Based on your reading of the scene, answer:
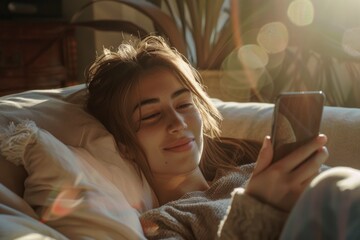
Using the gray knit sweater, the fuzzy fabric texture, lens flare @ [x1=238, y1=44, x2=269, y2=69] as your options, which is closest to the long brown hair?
the gray knit sweater

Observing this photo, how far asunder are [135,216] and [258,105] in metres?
0.66

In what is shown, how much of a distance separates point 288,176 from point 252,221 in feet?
0.31

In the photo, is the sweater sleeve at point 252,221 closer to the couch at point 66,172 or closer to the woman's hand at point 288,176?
the woman's hand at point 288,176

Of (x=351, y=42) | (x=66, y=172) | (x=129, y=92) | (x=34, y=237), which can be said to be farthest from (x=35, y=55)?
(x=34, y=237)

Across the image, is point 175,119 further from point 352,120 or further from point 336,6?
point 336,6

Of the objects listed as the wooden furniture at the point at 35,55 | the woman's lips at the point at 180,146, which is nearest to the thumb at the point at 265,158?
the woman's lips at the point at 180,146

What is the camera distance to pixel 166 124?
1.08 metres

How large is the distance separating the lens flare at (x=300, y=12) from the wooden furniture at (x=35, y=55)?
125 cm

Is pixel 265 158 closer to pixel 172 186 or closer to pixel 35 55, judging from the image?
pixel 172 186

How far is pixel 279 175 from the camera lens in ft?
2.47

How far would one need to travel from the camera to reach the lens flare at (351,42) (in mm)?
2012

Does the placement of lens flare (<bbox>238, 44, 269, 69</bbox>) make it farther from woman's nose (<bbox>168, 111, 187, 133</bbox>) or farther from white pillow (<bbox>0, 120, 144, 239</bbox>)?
white pillow (<bbox>0, 120, 144, 239</bbox>)

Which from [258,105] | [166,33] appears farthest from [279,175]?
[166,33]

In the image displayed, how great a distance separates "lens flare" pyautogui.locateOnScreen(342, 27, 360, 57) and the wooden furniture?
5.06 feet
